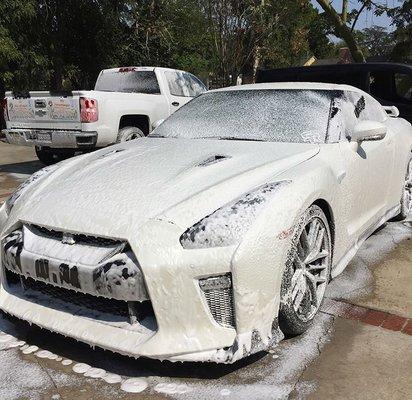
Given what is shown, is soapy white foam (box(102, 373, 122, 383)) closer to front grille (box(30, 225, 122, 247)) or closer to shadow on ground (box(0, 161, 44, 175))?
front grille (box(30, 225, 122, 247))

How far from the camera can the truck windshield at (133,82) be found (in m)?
9.20

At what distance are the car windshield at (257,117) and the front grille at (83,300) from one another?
5.25 feet

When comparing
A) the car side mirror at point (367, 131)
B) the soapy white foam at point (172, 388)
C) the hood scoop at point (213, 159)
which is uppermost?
the car side mirror at point (367, 131)

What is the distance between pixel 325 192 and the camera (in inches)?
117

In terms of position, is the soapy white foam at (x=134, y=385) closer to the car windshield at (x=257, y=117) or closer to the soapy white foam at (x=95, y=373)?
the soapy white foam at (x=95, y=373)

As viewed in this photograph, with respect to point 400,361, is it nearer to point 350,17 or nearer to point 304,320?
point 304,320

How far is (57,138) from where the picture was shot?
765 cm

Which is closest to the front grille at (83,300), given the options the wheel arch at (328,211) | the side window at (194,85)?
the wheel arch at (328,211)

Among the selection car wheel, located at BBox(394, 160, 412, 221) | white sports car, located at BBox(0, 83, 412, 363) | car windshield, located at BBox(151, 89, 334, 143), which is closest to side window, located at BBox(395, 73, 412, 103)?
car wheel, located at BBox(394, 160, 412, 221)

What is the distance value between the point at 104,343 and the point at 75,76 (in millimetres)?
16298

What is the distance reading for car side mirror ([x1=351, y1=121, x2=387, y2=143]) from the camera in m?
3.52

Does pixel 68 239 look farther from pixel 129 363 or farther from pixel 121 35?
pixel 121 35

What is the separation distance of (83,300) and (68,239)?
0.33 m

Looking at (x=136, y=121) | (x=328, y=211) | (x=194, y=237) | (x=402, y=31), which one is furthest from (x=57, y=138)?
(x=402, y=31)
